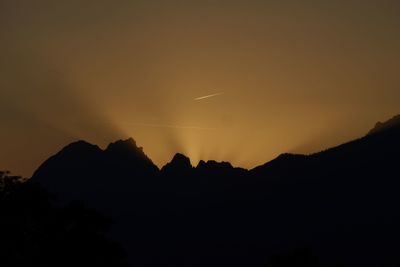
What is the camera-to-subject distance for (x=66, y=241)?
43469 mm

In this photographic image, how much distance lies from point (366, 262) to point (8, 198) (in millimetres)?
145399

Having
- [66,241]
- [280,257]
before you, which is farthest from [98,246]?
[280,257]

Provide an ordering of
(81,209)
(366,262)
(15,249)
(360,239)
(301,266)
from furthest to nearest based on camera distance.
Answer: (360,239) → (366,262) → (301,266) → (81,209) → (15,249)

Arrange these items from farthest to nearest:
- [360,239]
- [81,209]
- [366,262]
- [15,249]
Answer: [360,239] < [366,262] < [81,209] < [15,249]

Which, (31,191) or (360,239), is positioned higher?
(360,239)

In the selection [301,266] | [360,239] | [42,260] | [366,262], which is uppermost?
[360,239]

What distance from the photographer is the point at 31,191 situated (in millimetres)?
44688

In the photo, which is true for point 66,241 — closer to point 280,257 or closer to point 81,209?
point 81,209

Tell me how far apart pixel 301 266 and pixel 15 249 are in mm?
25154

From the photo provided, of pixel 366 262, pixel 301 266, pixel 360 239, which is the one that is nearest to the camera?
pixel 301 266

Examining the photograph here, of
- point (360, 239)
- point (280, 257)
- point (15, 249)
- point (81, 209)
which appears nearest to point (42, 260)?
point (15, 249)

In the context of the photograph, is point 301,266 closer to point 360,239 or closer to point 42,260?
point 42,260

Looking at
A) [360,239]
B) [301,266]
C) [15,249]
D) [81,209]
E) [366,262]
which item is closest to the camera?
[15,249]

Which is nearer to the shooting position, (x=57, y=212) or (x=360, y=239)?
(x=57, y=212)
